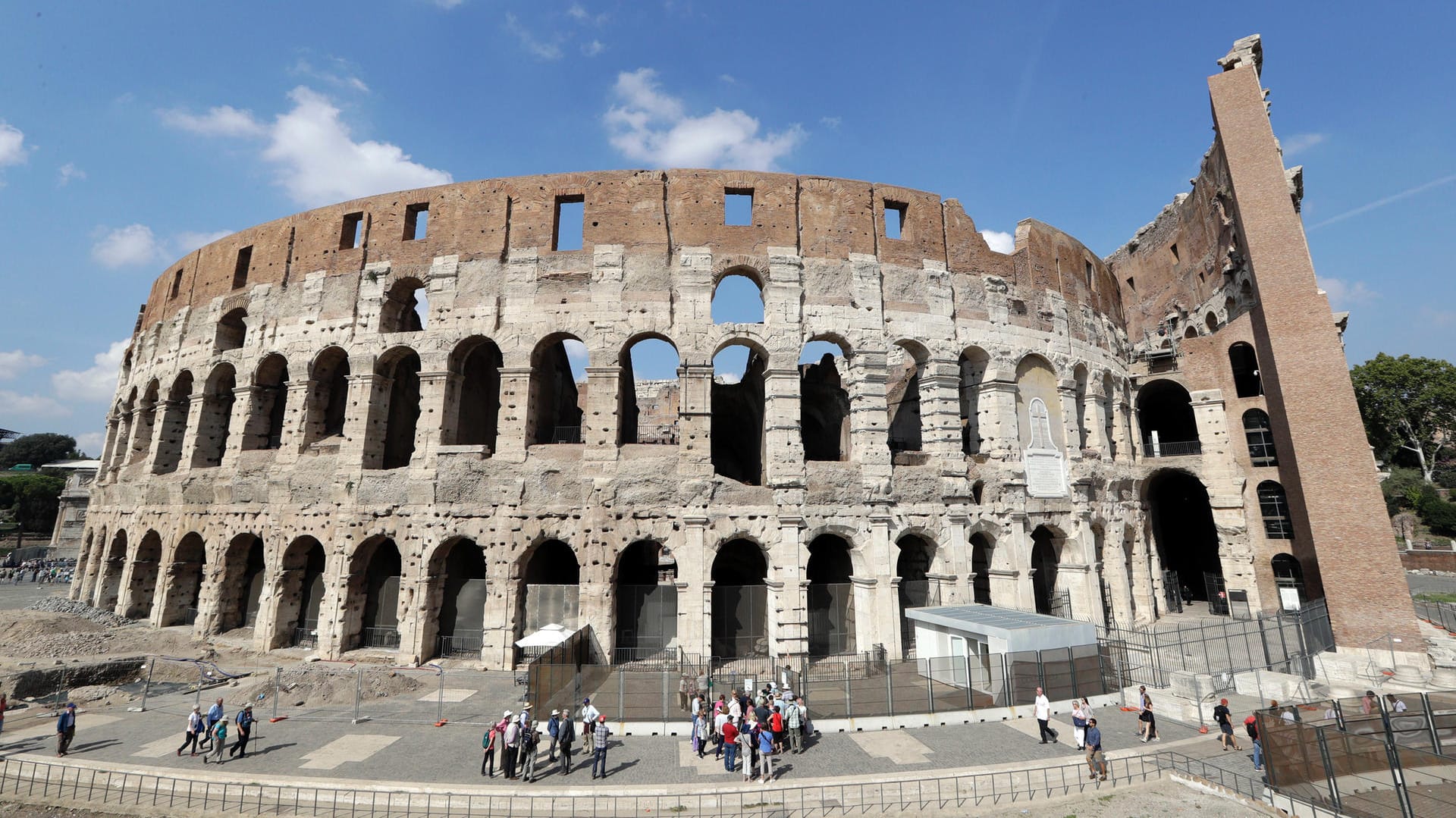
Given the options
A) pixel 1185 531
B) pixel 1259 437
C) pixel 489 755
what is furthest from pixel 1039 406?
pixel 489 755

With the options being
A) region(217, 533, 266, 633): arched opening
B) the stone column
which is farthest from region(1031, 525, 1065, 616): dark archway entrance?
region(217, 533, 266, 633): arched opening

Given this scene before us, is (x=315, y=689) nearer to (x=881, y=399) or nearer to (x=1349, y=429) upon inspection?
(x=881, y=399)

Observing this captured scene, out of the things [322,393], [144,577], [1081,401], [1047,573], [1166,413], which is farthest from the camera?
[1166,413]

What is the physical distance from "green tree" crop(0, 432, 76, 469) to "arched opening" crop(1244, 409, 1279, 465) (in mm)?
118993

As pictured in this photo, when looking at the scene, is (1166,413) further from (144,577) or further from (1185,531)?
(144,577)

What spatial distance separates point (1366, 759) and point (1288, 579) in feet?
59.7

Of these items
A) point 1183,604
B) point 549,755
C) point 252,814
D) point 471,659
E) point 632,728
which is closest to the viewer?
point 252,814

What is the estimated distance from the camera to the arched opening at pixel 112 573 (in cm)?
2252

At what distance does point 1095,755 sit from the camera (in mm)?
9312

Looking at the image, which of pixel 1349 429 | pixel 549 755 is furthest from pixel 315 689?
pixel 1349 429

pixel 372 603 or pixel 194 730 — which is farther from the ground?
pixel 372 603

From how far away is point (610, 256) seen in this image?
1794 centimetres

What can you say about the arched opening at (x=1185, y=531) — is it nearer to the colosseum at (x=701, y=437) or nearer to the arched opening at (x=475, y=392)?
the colosseum at (x=701, y=437)

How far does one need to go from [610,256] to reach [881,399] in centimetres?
888
